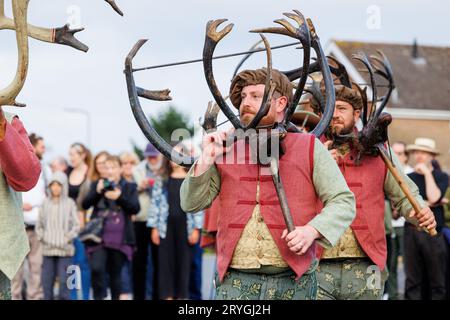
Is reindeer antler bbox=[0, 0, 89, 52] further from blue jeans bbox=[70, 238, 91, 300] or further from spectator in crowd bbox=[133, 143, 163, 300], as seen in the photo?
blue jeans bbox=[70, 238, 91, 300]

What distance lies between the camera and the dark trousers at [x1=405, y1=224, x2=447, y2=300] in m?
11.8

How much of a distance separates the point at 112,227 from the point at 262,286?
5881mm

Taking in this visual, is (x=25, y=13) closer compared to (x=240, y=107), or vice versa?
(x=25, y=13)

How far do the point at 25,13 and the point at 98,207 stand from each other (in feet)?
21.3

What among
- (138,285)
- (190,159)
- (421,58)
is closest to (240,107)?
(190,159)

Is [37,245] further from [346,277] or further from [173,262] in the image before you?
[346,277]

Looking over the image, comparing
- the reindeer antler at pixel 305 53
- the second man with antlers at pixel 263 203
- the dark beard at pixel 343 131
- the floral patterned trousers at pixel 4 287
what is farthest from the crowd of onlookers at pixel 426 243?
the floral patterned trousers at pixel 4 287

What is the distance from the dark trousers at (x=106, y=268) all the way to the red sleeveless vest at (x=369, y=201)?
456 centimetres

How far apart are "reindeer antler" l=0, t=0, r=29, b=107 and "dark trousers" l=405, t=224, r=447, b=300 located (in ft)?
25.2

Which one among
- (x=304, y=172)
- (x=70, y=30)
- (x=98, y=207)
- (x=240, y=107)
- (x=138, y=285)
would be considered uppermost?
(x=70, y=30)

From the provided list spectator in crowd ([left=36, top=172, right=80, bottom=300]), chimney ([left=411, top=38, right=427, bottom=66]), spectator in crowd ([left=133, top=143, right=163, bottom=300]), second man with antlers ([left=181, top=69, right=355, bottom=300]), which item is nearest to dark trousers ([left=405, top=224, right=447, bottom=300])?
spectator in crowd ([left=133, top=143, right=163, bottom=300])

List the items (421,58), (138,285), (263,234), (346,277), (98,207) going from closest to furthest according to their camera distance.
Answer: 1. (263,234)
2. (346,277)
3. (98,207)
4. (138,285)
5. (421,58)

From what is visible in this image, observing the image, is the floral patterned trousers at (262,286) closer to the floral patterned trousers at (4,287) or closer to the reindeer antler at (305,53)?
the reindeer antler at (305,53)

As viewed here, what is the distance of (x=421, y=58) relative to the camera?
44.1m
